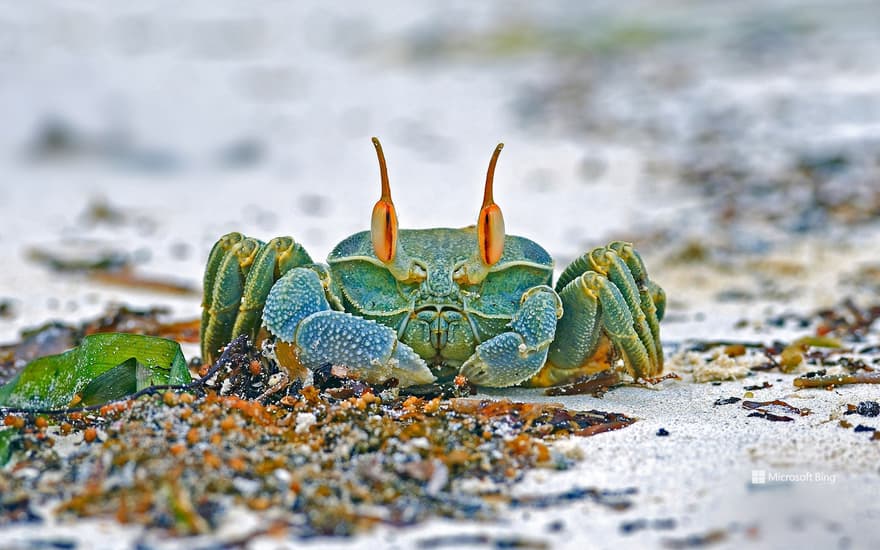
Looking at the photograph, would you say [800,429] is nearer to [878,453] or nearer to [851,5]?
[878,453]

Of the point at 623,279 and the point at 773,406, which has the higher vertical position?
the point at 623,279

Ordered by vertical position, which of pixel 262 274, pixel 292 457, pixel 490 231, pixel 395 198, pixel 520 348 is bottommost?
pixel 292 457

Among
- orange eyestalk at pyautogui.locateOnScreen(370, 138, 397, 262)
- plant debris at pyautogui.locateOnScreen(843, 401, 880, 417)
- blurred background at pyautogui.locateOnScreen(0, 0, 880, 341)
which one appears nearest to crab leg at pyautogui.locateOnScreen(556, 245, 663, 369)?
orange eyestalk at pyautogui.locateOnScreen(370, 138, 397, 262)

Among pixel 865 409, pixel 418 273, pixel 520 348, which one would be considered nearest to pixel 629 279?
pixel 520 348

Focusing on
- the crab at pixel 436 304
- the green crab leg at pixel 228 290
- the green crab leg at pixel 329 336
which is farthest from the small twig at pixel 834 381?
the green crab leg at pixel 228 290

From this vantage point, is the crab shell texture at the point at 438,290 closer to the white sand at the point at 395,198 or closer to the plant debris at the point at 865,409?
the white sand at the point at 395,198

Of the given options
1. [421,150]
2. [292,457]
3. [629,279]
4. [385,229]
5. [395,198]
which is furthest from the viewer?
[421,150]

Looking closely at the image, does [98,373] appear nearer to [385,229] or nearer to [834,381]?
[385,229]

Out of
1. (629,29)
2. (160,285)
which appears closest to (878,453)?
(160,285)
